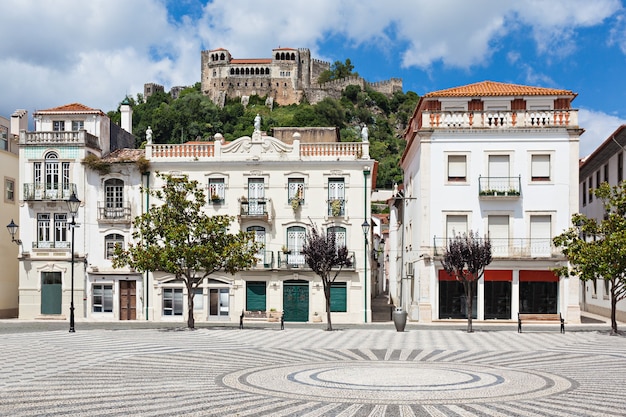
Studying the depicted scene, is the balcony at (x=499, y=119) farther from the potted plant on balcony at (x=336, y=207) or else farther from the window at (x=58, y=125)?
the window at (x=58, y=125)

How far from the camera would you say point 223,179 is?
145 ft

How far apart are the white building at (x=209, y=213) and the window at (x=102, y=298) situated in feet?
0.19

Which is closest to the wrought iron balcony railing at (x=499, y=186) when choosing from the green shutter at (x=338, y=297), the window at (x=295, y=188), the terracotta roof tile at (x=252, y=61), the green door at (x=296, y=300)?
the green shutter at (x=338, y=297)

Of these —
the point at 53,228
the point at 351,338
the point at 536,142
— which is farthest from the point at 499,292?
the point at 53,228

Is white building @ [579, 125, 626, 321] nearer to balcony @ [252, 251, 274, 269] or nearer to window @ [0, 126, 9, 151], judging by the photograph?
balcony @ [252, 251, 274, 269]

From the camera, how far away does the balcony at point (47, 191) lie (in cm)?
4434

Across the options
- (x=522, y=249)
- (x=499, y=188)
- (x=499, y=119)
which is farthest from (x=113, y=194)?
(x=522, y=249)

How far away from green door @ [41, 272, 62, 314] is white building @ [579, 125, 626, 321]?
2990 cm

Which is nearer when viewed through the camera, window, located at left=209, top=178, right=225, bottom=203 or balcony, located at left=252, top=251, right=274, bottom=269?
balcony, located at left=252, top=251, right=274, bottom=269

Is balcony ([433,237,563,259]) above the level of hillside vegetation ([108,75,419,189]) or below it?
below

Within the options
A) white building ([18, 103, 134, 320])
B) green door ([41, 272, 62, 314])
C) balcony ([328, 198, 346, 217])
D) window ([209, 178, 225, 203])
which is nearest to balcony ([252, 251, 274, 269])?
window ([209, 178, 225, 203])

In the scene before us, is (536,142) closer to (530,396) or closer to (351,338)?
(351,338)

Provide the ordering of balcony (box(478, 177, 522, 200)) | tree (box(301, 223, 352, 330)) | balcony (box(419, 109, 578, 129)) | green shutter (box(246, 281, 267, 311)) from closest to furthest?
tree (box(301, 223, 352, 330)) < balcony (box(478, 177, 522, 200)) < balcony (box(419, 109, 578, 129)) < green shutter (box(246, 281, 267, 311))

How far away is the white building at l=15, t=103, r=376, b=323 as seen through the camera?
142 ft
